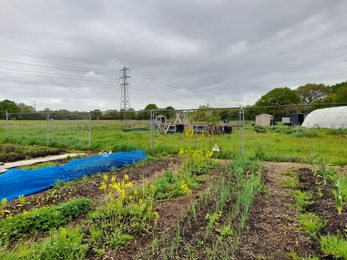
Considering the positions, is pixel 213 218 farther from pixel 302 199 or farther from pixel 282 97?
pixel 282 97

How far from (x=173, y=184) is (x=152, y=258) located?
2031 mm

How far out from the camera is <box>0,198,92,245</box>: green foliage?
8.00 ft

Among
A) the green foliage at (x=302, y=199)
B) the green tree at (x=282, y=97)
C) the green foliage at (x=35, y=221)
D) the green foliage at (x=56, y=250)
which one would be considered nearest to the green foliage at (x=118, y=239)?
the green foliage at (x=56, y=250)

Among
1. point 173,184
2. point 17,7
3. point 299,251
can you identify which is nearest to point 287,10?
point 173,184

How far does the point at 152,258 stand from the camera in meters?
1.97

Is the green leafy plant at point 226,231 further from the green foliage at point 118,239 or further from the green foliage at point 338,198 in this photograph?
the green foliage at point 338,198

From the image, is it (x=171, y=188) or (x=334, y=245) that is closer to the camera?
(x=334, y=245)

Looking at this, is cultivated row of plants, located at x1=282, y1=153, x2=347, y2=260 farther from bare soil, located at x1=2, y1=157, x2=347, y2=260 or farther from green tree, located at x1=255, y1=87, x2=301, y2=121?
green tree, located at x1=255, y1=87, x2=301, y2=121

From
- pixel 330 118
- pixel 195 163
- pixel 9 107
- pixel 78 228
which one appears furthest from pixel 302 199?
pixel 9 107

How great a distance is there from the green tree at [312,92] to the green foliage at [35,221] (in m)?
70.2

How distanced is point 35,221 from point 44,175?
194 cm

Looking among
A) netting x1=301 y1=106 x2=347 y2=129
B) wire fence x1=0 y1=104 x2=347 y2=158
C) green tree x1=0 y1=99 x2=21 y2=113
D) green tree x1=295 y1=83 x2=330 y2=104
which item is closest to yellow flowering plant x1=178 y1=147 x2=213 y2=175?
wire fence x1=0 y1=104 x2=347 y2=158

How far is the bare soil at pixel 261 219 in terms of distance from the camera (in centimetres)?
208

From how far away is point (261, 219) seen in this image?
107 inches
